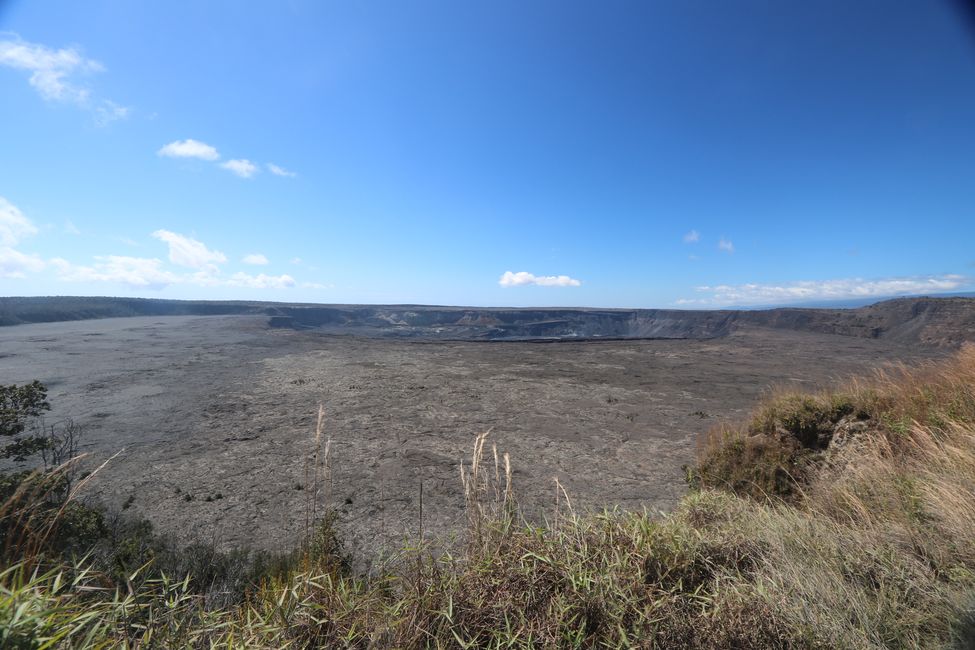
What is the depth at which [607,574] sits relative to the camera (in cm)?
197

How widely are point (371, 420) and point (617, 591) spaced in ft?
31.8

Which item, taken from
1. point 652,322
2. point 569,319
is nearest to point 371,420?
point 569,319

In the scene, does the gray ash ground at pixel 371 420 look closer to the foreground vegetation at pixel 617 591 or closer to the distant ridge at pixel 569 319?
the foreground vegetation at pixel 617 591

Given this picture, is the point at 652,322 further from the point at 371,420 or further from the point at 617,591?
the point at 617,591

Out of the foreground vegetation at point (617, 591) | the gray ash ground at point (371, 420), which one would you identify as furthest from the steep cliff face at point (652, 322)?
the foreground vegetation at point (617, 591)

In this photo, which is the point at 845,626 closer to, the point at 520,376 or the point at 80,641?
the point at 80,641

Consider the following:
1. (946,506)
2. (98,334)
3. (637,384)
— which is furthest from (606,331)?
(946,506)

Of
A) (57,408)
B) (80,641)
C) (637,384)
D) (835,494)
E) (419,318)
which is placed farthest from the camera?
(419,318)

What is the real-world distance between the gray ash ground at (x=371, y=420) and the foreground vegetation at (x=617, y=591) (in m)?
2.33

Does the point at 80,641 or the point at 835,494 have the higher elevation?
the point at 80,641

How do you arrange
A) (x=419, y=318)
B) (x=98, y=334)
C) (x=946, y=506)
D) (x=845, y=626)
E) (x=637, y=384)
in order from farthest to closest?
(x=419, y=318)
(x=98, y=334)
(x=637, y=384)
(x=946, y=506)
(x=845, y=626)

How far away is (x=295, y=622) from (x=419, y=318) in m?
63.2

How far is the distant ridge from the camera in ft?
99.9

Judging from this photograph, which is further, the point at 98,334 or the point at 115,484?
the point at 98,334
